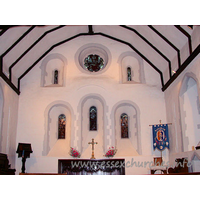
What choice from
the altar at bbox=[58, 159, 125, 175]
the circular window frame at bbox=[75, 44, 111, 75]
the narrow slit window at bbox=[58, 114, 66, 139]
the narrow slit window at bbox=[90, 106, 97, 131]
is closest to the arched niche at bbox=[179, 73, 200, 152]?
the altar at bbox=[58, 159, 125, 175]

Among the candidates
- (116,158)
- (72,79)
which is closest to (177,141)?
(116,158)

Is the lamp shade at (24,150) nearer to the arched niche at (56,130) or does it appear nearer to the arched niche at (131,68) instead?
the arched niche at (56,130)

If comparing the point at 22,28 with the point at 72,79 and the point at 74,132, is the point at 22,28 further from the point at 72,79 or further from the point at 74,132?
the point at 74,132

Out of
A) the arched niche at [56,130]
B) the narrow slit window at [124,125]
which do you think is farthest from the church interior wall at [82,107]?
the narrow slit window at [124,125]

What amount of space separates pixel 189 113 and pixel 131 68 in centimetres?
388

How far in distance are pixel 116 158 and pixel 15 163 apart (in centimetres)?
411

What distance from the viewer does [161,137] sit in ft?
33.9

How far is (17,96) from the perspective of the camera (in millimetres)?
11125

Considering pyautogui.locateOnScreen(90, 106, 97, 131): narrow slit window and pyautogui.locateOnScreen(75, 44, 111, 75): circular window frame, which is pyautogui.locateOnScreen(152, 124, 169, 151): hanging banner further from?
pyautogui.locateOnScreen(75, 44, 111, 75): circular window frame

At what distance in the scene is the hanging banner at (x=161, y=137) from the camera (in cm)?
1022

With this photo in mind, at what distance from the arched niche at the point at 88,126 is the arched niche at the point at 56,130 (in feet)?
1.58

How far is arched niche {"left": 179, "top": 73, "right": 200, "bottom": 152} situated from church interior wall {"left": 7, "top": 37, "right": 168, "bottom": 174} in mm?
1696

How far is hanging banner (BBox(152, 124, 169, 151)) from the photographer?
10.2m

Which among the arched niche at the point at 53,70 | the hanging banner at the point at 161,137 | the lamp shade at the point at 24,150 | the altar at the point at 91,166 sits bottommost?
the altar at the point at 91,166
